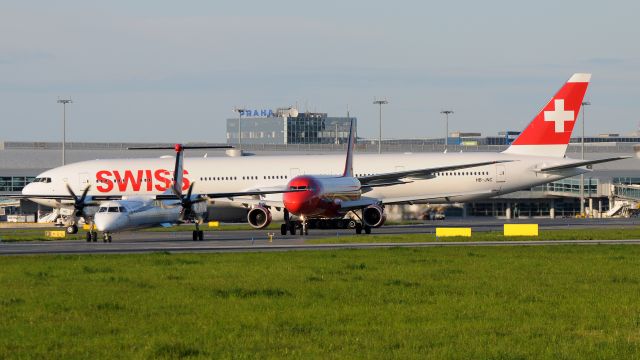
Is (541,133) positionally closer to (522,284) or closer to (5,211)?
(522,284)

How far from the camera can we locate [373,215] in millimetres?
67562

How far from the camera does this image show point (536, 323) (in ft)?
70.8

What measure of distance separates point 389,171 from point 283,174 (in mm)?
7859

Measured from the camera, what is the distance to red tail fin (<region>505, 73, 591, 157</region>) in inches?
3191

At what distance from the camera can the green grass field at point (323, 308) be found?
1856 centimetres

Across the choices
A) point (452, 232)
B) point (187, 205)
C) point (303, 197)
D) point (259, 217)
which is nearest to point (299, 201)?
point (303, 197)

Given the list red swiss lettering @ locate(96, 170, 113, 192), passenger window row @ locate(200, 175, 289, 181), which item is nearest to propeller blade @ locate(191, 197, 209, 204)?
passenger window row @ locate(200, 175, 289, 181)

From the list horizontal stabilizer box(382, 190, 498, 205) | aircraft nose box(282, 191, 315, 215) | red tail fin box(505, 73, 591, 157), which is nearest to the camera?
aircraft nose box(282, 191, 315, 215)

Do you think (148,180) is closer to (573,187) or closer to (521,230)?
(521,230)

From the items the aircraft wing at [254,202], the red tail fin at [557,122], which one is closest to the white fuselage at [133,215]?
the aircraft wing at [254,202]

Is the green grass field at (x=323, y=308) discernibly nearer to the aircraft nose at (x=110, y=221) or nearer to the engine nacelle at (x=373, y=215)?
the aircraft nose at (x=110, y=221)

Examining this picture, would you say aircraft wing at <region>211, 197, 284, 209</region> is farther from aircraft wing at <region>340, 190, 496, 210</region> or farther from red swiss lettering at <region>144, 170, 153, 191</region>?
red swiss lettering at <region>144, 170, 153, 191</region>

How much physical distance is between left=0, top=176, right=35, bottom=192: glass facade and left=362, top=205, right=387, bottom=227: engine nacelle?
7058cm

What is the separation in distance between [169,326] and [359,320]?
3885 millimetres
